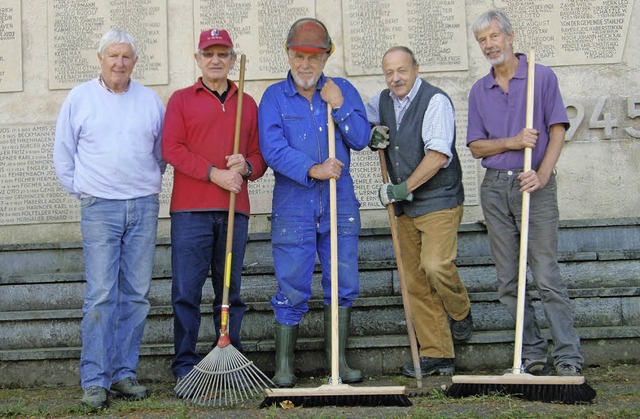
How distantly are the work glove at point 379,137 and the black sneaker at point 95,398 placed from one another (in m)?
2.18

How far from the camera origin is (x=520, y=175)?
470cm

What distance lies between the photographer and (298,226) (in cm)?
491

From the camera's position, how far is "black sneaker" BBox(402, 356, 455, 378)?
201 inches

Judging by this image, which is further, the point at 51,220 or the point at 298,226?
the point at 51,220

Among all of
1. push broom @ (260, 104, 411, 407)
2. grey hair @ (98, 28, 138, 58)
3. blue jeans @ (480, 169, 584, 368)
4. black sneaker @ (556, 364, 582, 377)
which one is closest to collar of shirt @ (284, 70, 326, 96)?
grey hair @ (98, 28, 138, 58)

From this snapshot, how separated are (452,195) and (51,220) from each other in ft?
13.4

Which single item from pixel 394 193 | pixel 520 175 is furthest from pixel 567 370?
pixel 394 193

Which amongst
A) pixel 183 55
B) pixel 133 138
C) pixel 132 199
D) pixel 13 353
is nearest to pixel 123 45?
pixel 133 138

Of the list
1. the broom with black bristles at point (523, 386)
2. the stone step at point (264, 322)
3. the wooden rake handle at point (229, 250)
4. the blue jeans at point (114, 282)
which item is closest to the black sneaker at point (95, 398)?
the blue jeans at point (114, 282)

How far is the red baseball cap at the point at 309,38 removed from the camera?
4895 millimetres

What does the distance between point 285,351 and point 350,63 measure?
11.5ft

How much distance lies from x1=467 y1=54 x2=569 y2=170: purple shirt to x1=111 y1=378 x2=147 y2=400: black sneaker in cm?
247

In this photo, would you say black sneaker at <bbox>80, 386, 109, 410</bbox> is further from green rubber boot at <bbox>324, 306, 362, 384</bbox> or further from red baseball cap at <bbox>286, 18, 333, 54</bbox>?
red baseball cap at <bbox>286, 18, 333, 54</bbox>

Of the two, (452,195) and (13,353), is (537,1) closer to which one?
(452,195)
